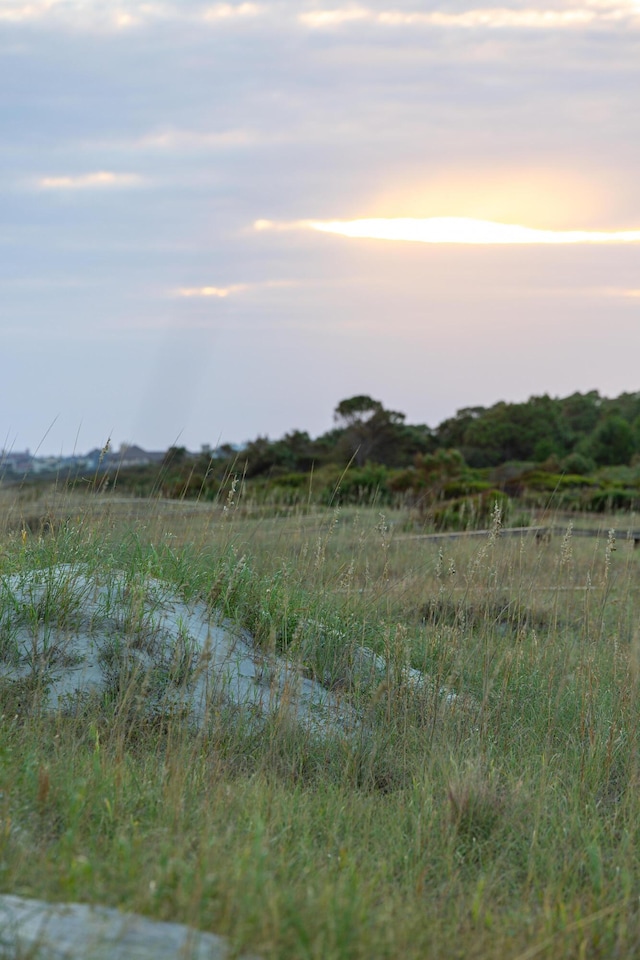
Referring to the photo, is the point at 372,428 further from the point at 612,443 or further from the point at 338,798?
the point at 338,798

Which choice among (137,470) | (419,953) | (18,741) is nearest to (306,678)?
(18,741)

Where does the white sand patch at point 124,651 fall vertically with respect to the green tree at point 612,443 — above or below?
below

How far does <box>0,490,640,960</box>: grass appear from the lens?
→ 2422mm

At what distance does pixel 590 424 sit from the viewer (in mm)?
42531

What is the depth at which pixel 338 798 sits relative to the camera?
3.51m

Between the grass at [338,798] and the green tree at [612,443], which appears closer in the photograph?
the grass at [338,798]

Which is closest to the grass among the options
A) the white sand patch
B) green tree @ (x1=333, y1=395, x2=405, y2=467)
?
the white sand patch

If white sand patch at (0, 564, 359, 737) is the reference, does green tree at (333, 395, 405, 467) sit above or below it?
above

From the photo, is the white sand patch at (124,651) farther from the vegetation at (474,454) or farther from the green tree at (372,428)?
the green tree at (372,428)

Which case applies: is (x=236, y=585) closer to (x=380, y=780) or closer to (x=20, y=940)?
(x=380, y=780)

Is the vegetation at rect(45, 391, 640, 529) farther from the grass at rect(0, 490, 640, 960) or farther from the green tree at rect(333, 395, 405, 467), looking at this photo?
the grass at rect(0, 490, 640, 960)

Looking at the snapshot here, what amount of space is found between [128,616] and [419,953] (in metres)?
2.69

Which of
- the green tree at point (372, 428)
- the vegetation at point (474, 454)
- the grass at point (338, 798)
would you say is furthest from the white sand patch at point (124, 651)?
the green tree at point (372, 428)

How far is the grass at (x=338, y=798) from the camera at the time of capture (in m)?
2.42
